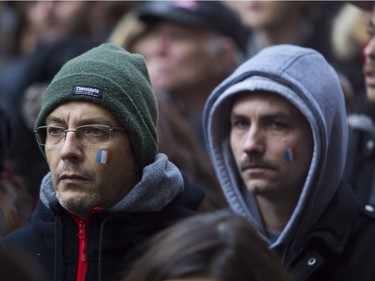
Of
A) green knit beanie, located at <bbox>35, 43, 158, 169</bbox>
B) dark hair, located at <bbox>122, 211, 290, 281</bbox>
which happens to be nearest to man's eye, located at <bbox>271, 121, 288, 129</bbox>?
green knit beanie, located at <bbox>35, 43, 158, 169</bbox>

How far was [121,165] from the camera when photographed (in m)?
4.28

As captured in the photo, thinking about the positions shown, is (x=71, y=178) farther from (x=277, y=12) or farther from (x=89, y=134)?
(x=277, y=12)

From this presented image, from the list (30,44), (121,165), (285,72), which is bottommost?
(121,165)

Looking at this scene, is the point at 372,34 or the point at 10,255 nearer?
the point at 10,255

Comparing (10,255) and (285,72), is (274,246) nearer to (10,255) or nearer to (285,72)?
(285,72)

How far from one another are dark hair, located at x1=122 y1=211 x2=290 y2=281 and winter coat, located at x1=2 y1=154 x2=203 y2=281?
0.72 metres

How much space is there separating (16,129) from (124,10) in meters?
2.08

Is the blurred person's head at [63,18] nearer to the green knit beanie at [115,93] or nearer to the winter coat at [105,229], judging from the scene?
the green knit beanie at [115,93]

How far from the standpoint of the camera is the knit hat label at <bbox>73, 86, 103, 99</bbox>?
4233 mm

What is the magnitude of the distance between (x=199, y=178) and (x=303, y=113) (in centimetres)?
150

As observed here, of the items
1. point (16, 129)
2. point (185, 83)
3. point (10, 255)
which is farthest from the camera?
point (185, 83)

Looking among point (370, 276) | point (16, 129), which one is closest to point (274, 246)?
point (370, 276)

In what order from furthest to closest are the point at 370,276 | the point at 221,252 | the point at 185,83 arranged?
the point at 185,83 < the point at 370,276 < the point at 221,252

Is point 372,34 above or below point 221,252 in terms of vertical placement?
above
